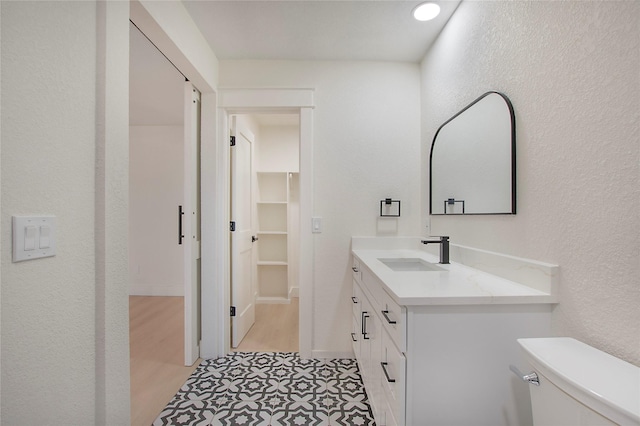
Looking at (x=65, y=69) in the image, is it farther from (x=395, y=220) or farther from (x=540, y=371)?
(x=395, y=220)

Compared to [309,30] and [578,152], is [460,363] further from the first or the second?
[309,30]

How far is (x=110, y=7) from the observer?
102 centimetres

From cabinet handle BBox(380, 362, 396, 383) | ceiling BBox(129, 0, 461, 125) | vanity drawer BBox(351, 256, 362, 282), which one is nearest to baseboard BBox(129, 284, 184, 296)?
ceiling BBox(129, 0, 461, 125)

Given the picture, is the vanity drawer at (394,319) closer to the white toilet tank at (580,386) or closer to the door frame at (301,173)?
the white toilet tank at (580,386)

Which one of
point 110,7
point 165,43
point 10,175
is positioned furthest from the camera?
point 165,43

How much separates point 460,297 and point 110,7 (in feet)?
5.31

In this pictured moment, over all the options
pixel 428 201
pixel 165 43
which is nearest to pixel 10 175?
pixel 165 43

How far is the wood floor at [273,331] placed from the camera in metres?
2.44

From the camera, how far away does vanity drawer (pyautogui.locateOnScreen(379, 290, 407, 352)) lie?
0.98 m

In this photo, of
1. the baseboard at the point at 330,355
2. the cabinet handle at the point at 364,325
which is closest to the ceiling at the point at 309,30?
the cabinet handle at the point at 364,325

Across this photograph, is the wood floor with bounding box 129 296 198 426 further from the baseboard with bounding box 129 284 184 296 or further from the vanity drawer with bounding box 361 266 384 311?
the vanity drawer with bounding box 361 266 384 311

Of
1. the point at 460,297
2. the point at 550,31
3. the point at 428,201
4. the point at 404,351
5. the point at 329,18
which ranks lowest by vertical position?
the point at 404,351

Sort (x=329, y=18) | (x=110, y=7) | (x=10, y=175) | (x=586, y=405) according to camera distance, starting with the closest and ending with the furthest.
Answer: (x=586, y=405)
(x=10, y=175)
(x=110, y=7)
(x=329, y=18)

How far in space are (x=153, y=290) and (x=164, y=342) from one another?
1.75 m
